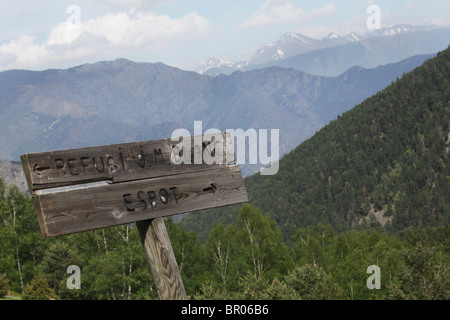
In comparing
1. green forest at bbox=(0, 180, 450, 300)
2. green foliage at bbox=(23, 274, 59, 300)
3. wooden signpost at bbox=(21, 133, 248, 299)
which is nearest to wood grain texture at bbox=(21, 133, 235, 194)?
wooden signpost at bbox=(21, 133, 248, 299)

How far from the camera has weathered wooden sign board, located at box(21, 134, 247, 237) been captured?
4.76 meters

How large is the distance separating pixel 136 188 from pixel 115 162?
0.34 meters

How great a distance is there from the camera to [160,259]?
5.46 meters

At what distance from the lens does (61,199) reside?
478 cm

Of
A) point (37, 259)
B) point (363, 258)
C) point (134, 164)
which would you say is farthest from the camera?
point (363, 258)

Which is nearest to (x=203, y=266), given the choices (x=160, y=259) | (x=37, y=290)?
(x=37, y=290)

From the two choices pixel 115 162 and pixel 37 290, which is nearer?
pixel 115 162

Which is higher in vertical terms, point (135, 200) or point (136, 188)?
point (136, 188)

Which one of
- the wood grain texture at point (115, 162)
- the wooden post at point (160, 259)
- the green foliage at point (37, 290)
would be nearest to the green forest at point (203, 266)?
the green foliage at point (37, 290)

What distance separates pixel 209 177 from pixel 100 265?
117 feet

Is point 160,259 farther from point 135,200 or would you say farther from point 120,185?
point 120,185

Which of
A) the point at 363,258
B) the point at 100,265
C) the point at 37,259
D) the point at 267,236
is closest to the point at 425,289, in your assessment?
the point at 267,236
